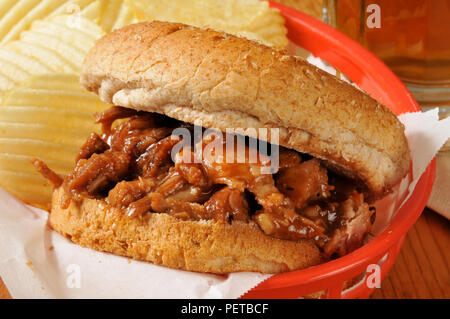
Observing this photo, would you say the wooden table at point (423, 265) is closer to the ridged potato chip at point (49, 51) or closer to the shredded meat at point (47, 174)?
the shredded meat at point (47, 174)

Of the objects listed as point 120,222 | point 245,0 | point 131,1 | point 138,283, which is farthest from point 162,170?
point 245,0

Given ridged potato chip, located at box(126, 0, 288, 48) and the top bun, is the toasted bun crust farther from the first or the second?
ridged potato chip, located at box(126, 0, 288, 48)

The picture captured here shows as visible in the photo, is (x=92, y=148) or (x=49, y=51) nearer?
(x=92, y=148)

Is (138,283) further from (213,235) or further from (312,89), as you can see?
(312,89)

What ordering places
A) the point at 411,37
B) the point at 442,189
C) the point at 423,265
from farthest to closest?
the point at 411,37 < the point at 442,189 < the point at 423,265

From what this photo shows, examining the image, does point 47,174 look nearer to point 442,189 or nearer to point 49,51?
point 49,51

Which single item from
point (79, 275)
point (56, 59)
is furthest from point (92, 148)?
point (56, 59)

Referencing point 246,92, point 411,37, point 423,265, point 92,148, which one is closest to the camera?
point 246,92

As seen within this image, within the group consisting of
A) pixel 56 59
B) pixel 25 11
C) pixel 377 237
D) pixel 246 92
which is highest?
pixel 246 92
